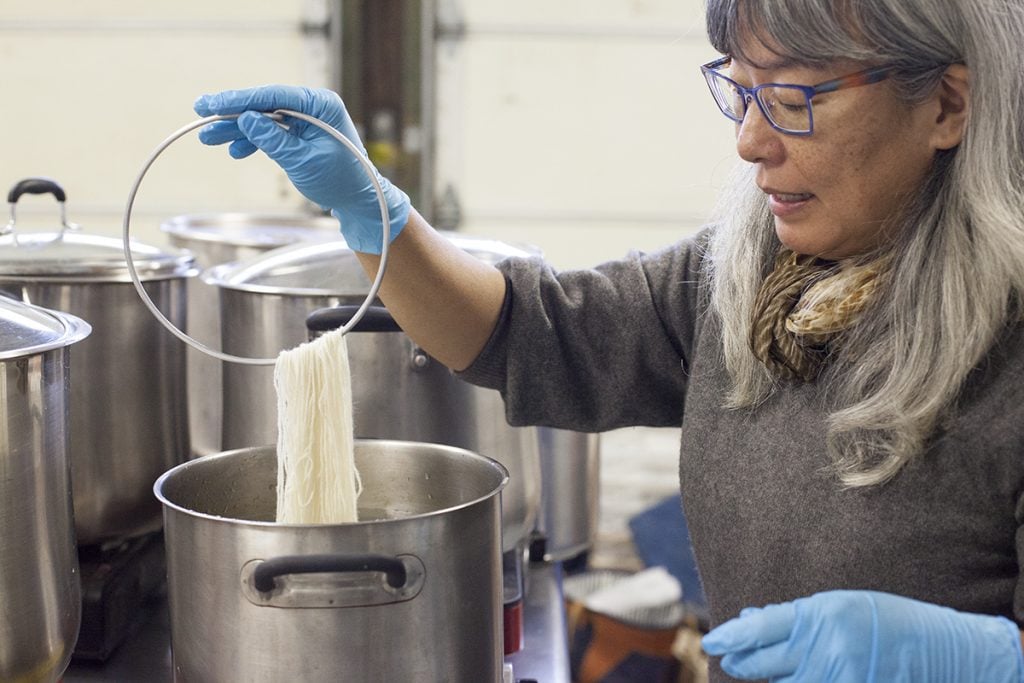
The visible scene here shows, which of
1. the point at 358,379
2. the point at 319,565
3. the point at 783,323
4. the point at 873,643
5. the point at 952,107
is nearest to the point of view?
the point at 319,565

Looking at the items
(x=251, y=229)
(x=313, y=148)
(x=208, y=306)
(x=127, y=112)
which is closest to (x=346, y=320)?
(x=313, y=148)

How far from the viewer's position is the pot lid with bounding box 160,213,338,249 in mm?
2111

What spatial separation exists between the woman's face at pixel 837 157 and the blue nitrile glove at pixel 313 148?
445mm

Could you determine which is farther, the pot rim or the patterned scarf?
the patterned scarf

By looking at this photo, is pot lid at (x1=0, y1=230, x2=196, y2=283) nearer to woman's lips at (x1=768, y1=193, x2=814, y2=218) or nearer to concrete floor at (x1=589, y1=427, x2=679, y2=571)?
woman's lips at (x1=768, y1=193, x2=814, y2=218)

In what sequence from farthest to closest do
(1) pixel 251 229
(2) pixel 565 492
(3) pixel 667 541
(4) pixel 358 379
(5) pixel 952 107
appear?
(3) pixel 667 541 < (1) pixel 251 229 < (2) pixel 565 492 < (4) pixel 358 379 < (5) pixel 952 107

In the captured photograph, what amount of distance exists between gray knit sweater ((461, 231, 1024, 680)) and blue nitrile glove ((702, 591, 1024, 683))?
0.14 meters

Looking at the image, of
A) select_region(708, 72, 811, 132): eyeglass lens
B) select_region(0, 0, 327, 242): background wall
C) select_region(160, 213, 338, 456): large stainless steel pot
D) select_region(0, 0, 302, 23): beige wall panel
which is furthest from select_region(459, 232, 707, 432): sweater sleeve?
select_region(0, 0, 302, 23): beige wall panel

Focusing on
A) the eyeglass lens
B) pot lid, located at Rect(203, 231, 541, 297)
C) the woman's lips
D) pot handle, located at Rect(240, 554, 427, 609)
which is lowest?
pot handle, located at Rect(240, 554, 427, 609)

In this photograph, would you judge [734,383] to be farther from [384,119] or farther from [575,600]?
[384,119]

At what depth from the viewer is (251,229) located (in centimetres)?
246

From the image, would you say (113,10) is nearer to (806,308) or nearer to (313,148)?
(313,148)

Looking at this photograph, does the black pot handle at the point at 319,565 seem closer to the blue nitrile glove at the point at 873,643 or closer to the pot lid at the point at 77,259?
the blue nitrile glove at the point at 873,643

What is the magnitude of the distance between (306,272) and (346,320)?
192 mm
